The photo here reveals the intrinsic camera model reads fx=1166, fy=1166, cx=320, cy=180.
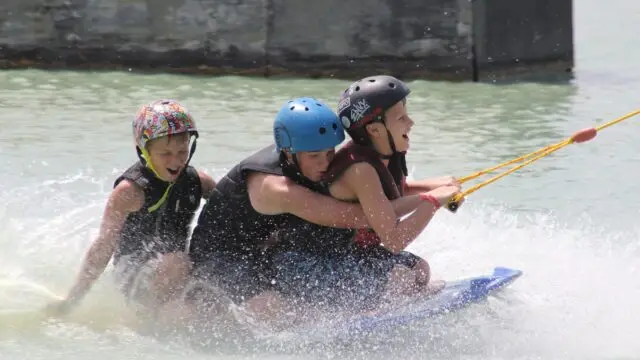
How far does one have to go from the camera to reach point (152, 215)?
5773 millimetres

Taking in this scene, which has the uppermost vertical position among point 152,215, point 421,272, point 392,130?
point 392,130

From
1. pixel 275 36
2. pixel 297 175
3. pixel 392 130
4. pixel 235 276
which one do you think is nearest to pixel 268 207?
pixel 297 175

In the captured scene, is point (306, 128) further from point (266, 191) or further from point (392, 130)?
point (392, 130)

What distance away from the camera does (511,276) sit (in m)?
5.87

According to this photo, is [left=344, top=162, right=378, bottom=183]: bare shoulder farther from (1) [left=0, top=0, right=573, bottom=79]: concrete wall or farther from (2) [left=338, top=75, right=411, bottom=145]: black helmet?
(1) [left=0, top=0, right=573, bottom=79]: concrete wall

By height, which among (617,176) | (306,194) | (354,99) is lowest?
(617,176)

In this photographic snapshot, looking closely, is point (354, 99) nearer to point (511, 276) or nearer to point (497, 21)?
point (511, 276)

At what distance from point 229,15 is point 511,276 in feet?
27.9

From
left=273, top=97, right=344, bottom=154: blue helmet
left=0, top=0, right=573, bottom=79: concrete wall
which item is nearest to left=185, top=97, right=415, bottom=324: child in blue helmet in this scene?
left=273, top=97, right=344, bottom=154: blue helmet

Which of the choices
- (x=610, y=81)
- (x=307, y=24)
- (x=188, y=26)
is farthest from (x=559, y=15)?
(x=188, y=26)

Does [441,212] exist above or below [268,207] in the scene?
below

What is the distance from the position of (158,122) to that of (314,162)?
80cm

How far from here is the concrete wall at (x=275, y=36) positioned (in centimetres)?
1340

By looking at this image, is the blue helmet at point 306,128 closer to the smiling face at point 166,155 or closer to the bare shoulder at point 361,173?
the bare shoulder at point 361,173
